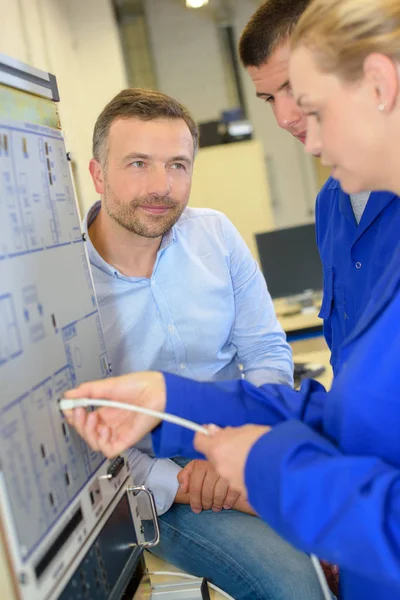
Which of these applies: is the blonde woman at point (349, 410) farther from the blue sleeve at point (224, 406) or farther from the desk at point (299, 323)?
the desk at point (299, 323)

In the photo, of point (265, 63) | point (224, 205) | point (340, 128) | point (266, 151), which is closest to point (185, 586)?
point (340, 128)

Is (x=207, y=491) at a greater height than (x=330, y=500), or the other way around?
(x=330, y=500)

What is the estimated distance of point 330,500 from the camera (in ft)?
2.40

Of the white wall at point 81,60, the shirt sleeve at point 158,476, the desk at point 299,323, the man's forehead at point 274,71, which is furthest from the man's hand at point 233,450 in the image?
the white wall at point 81,60

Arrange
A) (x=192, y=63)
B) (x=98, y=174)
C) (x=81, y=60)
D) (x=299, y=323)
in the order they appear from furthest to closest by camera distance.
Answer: (x=192, y=63) < (x=81, y=60) < (x=299, y=323) < (x=98, y=174)

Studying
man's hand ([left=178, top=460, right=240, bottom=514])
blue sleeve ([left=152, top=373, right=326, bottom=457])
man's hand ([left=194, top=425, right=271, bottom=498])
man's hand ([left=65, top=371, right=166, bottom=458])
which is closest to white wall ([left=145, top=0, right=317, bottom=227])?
man's hand ([left=178, top=460, right=240, bottom=514])

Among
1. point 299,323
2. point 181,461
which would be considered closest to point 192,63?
point 299,323

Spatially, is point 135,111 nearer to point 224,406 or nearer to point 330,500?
point 224,406

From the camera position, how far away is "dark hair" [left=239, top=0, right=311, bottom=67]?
1.40 m

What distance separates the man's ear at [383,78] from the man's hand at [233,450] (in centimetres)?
43

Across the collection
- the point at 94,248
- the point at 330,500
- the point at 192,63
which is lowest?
the point at 330,500

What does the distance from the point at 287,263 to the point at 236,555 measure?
96.5 inches

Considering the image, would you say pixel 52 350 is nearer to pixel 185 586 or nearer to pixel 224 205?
pixel 185 586

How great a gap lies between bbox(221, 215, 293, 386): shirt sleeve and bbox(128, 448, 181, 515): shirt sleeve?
340mm
